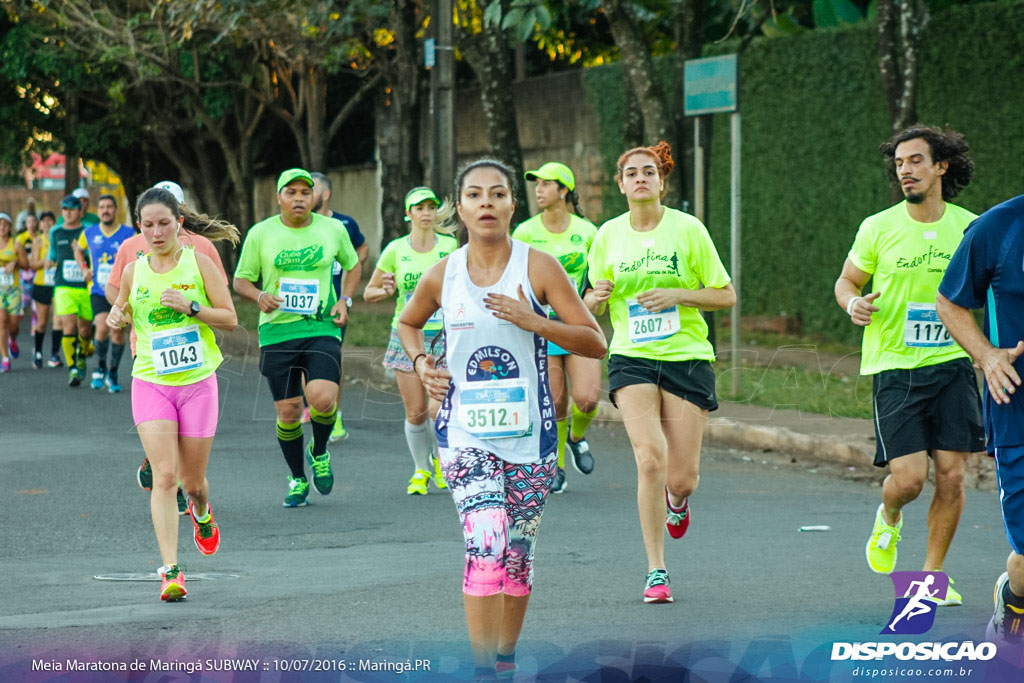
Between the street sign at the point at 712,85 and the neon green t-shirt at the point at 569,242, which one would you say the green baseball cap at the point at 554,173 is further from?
the street sign at the point at 712,85

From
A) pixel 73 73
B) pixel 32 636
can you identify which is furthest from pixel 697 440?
pixel 73 73

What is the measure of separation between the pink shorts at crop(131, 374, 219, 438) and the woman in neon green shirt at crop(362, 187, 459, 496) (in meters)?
2.76

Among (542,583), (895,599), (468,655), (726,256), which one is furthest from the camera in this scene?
(726,256)

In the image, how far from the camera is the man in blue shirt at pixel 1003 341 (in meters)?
4.96

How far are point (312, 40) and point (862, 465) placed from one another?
14819 millimetres

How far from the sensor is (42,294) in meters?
18.5

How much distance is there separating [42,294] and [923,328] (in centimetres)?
1407

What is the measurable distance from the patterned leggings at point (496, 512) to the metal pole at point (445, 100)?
405 inches

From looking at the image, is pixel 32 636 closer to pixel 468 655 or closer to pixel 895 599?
pixel 468 655

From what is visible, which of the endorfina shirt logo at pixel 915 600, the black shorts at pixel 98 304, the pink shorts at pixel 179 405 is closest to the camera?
the endorfina shirt logo at pixel 915 600

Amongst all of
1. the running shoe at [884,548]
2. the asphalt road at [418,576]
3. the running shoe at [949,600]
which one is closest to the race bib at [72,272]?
the asphalt road at [418,576]

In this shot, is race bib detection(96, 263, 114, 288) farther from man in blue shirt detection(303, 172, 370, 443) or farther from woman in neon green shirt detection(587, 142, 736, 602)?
woman in neon green shirt detection(587, 142, 736, 602)

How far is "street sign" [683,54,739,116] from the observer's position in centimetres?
1303

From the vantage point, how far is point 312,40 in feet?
76.4
